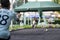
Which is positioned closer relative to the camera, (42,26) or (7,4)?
(7,4)

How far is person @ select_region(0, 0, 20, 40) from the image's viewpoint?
6.49 metres

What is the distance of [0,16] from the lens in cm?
672

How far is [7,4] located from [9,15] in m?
0.34

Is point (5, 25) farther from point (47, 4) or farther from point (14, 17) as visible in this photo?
point (47, 4)

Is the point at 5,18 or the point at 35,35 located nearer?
the point at 5,18

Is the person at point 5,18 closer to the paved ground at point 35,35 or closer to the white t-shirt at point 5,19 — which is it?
the white t-shirt at point 5,19

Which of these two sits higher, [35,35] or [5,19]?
[5,19]

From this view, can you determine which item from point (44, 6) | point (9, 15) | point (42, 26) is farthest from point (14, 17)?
point (42, 26)

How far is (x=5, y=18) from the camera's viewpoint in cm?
671

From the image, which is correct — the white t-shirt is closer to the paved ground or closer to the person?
the person

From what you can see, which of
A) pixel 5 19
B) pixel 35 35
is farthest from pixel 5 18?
pixel 35 35

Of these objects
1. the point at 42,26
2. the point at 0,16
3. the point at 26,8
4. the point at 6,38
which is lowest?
the point at 42,26

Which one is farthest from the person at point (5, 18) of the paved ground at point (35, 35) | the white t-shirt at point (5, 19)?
the paved ground at point (35, 35)

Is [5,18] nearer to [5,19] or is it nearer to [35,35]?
[5,19]
